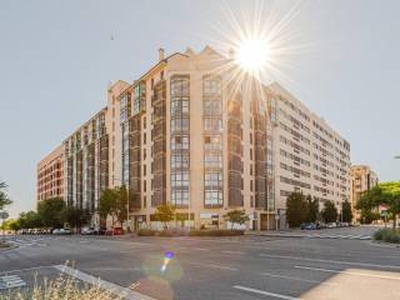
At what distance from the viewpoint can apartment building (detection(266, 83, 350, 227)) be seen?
92812mm

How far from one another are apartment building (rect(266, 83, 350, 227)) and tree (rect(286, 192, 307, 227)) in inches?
135

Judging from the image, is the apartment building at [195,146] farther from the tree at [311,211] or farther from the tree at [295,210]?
the tree at [311,211]

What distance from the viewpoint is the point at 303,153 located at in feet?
364

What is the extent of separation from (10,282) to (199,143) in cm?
5982

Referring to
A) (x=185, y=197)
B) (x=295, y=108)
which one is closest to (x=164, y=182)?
(x=185, y=197)

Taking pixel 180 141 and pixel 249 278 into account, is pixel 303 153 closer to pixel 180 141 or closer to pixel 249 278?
pixel 180 141

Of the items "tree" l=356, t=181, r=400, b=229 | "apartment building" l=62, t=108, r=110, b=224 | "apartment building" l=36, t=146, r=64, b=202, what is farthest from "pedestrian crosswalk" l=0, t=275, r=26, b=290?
"apartment building" l=36, t=146, r=64, b=202

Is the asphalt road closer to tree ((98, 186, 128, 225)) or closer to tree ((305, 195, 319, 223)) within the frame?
tree ((98, 186, 128, 225))

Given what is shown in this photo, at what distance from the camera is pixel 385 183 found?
4559cm

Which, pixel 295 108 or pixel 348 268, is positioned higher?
pixel 295 108

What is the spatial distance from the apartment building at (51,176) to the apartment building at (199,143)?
45.5 meters

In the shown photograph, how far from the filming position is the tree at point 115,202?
76500 millimetres

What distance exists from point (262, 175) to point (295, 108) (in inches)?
1199

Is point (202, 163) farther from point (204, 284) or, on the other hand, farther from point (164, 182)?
point (204, 284)
